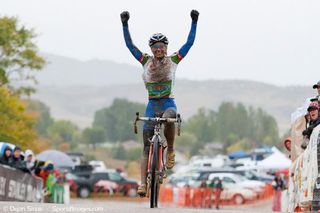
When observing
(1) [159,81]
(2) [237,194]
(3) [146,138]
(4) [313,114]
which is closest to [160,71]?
(1) [159,81]

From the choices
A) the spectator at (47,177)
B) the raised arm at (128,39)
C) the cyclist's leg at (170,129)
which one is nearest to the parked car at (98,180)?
the spectator at (47,177)

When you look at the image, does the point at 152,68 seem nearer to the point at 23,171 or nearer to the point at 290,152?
the point at 290,152

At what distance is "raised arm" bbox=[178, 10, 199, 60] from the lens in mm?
15578

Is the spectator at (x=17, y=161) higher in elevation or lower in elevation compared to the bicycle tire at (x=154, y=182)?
higher

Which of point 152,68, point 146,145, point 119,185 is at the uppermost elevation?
point 119,185

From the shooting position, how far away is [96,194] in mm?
63875

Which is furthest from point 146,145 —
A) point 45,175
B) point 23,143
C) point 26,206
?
point 23,143

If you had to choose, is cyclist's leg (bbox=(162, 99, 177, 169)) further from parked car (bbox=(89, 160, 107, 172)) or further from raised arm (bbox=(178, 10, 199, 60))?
parked car (bbox=(89, 160, 107, 172))

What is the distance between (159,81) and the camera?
1543cm

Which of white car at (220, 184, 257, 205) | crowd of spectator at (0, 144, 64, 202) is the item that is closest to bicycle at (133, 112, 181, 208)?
crowd of spectator at (0, 144, 64, 202)

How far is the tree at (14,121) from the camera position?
58.4 m

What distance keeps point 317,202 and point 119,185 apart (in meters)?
49.3

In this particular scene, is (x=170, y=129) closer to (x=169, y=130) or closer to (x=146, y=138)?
(x=169, y=130)

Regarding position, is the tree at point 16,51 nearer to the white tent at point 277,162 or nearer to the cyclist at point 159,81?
the white tent at point 277,162
